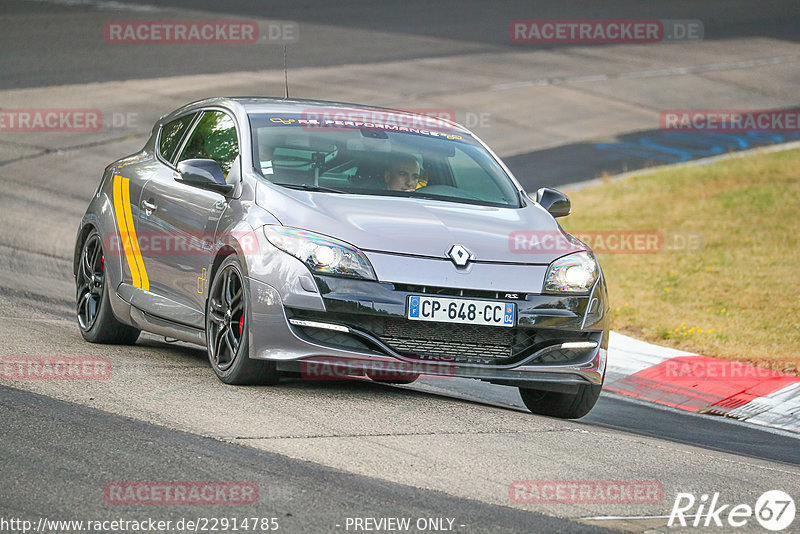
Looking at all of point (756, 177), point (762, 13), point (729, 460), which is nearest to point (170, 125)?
point (729, 460)

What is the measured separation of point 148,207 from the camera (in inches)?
327

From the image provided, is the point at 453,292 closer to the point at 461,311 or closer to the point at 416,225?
the point at 461,311

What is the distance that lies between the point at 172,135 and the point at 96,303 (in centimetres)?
129

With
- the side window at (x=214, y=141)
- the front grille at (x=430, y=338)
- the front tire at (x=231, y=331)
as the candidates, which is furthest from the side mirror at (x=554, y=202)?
the front tire at (x=231, y=331)

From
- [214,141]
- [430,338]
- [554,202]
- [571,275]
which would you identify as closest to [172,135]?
[214,141]

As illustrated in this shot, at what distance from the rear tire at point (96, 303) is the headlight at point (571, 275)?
3238 mm

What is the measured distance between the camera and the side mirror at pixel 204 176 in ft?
24.3

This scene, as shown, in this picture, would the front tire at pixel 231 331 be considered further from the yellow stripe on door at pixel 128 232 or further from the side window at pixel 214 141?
the yellow stripe on door at pixel 128 232

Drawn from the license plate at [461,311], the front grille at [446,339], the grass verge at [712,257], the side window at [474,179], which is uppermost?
the side window at [474,179]

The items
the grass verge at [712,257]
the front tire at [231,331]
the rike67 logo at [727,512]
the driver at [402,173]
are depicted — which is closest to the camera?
the rike67 logo at [727,512]

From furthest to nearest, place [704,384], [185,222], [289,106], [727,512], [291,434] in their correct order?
[704,384], [289,106], [185,222], [291,434], [727,512]

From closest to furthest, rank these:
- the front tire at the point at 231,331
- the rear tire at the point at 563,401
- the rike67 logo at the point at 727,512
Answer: the rike67 logo at the point at 727,512
the front tire at the point at 231,331
the rear tire at the point at 563,401

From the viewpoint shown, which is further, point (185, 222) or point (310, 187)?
point (185, 222)

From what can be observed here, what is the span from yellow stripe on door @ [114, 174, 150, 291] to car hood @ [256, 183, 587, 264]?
1420 millimetres
